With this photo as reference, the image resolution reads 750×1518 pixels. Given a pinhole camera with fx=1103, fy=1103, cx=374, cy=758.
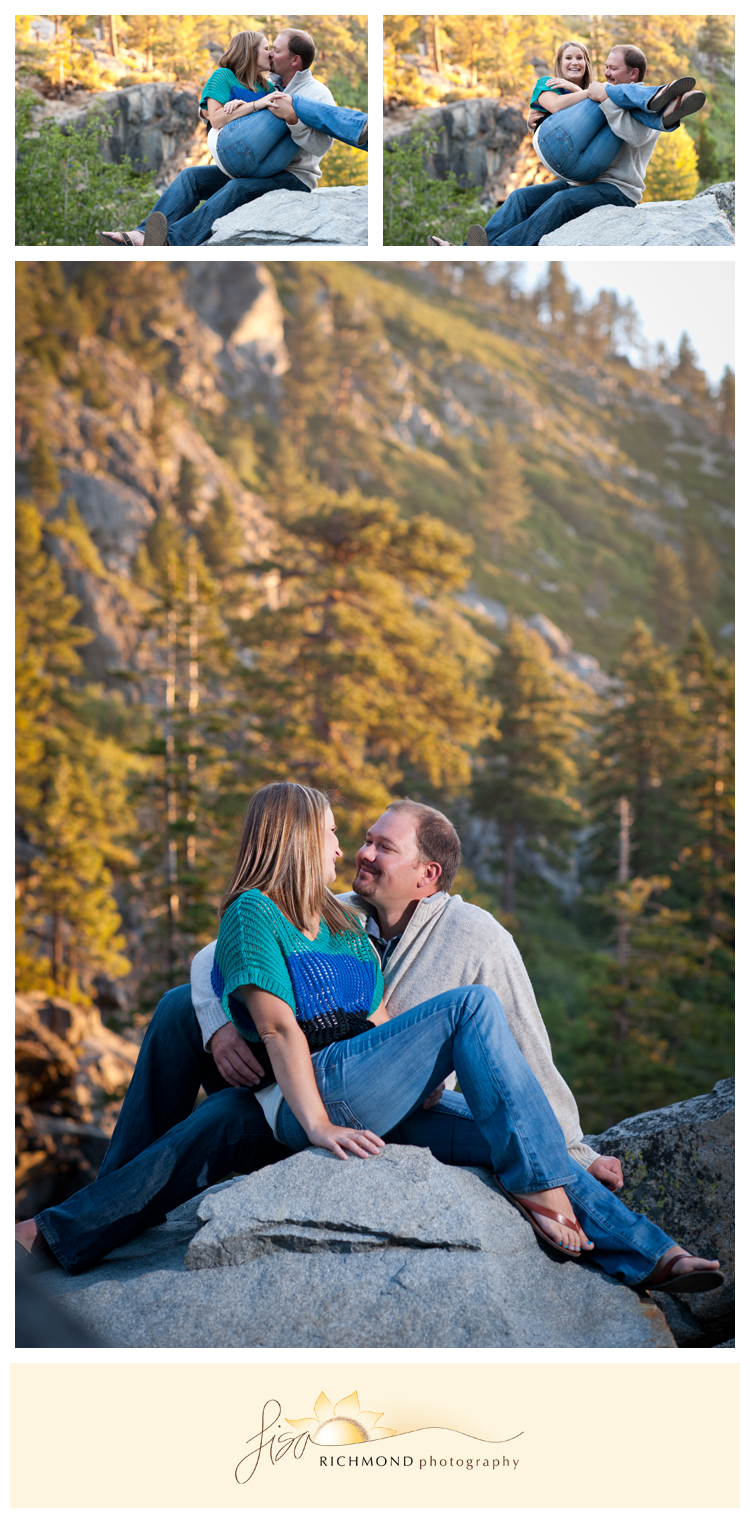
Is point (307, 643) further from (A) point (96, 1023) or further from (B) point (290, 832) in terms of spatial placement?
(B) point (290, 832)

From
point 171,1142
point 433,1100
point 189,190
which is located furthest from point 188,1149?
point 189,190

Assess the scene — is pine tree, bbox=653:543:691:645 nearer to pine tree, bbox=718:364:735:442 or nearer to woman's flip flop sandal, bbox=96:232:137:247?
pine tree, bbox=718:364:735:442

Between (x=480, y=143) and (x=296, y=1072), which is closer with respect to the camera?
(x=296, y=1072)

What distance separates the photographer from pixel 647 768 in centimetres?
1652

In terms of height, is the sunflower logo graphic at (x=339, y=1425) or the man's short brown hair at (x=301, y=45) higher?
the man's short brown hair at (x=301, y=45)

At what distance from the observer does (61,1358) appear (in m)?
2.55

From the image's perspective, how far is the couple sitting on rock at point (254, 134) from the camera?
4.23 meters

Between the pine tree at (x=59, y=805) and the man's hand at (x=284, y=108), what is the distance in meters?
9.80

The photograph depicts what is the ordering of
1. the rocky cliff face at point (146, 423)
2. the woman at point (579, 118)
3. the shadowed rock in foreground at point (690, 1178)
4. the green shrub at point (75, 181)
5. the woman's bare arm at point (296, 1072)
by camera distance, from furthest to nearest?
the rocky cliff face at point (146, 423) → the green shrub at point (75, 181) → the woman at point (579, 118) → the shadowed rock in foreground at point (690, 1178) → the woman's bare arm at point (296, 1072)

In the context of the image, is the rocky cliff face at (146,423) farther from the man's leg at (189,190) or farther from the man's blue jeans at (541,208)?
the man's blue jeans at (541,208)

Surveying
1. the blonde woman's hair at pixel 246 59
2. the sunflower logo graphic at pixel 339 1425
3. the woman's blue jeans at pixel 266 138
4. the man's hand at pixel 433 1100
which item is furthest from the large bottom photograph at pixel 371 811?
the blonde woman's hair at pixel 246 59

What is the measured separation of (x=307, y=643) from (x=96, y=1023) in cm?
532

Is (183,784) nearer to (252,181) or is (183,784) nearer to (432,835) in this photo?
(252,181)

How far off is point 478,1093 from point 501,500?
23838mm
